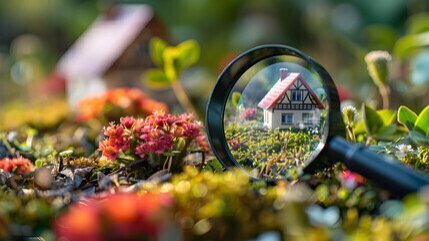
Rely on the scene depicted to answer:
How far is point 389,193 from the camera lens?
101 cm

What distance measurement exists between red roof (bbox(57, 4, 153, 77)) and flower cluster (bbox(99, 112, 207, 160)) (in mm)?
1521

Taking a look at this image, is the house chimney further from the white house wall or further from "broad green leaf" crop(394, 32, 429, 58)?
"broad green leaf" crop(394, 32, 429, 58)

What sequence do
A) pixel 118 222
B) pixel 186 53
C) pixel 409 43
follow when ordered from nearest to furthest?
pixel 118 222 < pixel 186 53 < pixel 409 43

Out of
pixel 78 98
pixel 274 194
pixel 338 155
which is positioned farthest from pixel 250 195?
pixel 78 98

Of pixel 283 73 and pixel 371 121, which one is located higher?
pixel 283 73

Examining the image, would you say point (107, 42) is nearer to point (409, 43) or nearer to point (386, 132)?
point (409, 43)

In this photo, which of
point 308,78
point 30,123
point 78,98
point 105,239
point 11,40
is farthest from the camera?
point 11,40

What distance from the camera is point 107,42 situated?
299 cm

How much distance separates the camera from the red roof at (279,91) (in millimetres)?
1215

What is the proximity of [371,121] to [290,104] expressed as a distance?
0.22 metres

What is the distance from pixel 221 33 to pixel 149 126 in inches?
256

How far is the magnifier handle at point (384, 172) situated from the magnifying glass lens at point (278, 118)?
0.46ft

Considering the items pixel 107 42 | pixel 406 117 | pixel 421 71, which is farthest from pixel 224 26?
pixel 406 117

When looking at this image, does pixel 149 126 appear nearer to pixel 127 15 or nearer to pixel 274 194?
pixel 274 194
